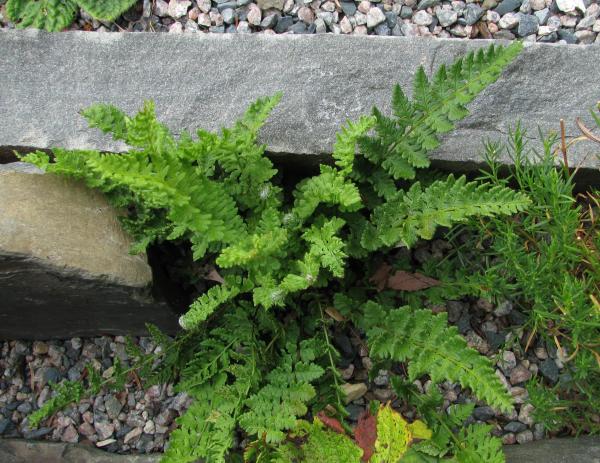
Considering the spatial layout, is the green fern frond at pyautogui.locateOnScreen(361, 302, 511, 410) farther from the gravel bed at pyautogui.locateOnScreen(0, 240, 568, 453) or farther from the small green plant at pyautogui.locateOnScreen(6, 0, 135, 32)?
the small green plant at pyautogui.locateOnScreen(6, 0, 135, 32)

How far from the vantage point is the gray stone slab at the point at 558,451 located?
2.31 metres

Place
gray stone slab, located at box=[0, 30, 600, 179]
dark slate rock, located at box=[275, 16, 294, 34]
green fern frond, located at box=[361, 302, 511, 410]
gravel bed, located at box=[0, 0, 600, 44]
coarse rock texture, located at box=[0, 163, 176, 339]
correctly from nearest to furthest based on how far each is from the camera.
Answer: green fern frond, located at box=[361, 302, 511, 410] < coarse rock texture, located at box=[0, 163, 176, 339] < gray stone slab, located at box=[0, 30, 600, 179] < gravel bed, located at box=[0, 0, 600, 44] < dark slate rock, located at box=[275, 16, 294, 34]

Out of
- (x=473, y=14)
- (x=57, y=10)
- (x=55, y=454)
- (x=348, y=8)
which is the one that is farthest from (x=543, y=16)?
(x=55, y=454)

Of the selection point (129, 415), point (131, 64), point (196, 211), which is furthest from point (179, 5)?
point (129, 415)

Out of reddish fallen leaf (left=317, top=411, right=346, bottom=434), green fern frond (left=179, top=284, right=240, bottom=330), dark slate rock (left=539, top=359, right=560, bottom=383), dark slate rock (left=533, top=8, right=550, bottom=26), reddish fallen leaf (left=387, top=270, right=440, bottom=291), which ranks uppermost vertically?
dark slate rock (left=533, top=8, right=550, bottom=26)

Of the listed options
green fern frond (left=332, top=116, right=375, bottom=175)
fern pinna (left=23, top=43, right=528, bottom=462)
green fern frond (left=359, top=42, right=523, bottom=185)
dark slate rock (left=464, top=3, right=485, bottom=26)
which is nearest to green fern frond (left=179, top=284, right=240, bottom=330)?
fern pinna (left=23, top=43, right=528, bottom=462)

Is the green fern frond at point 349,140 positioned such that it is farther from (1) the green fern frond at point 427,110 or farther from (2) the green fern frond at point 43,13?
(2) the green fern frond at point 43,13

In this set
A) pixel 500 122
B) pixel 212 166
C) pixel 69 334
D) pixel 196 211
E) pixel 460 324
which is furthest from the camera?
pixel 69 334

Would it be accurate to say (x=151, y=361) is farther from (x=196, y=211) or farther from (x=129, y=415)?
(x=196, y=211)

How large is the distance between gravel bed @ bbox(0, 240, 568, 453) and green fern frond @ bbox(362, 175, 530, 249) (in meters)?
0.48

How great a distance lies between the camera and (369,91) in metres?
2.56

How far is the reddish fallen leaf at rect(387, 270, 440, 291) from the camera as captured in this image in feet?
8.41

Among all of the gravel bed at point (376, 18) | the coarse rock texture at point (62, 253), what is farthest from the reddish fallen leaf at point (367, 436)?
the gravel bed at point (376, 18)

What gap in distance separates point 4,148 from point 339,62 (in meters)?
1.36
